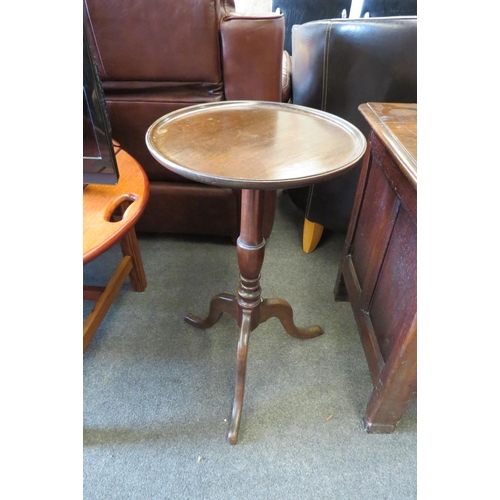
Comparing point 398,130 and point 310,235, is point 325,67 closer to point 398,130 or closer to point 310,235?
point 398,130

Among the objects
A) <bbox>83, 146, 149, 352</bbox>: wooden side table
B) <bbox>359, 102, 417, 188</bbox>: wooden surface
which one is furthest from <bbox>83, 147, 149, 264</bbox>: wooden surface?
<bbox>359, 102, 417, 188</bbox>: wooden surface

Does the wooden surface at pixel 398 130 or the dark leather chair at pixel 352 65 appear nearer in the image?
the wooden surface at pixel 398 130

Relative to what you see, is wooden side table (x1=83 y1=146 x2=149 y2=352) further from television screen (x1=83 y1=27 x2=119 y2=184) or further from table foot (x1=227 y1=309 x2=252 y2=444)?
table foot (x1=227 y1=309 x2=252 y2=444)

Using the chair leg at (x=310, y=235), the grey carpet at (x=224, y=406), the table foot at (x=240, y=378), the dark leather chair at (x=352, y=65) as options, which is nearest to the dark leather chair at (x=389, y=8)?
the dark leather chair at (x=352, y=65)

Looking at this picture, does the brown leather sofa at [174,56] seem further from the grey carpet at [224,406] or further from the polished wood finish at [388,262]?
the grey carpet at [224,406]

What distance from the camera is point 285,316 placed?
115 cm

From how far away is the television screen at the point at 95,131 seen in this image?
75 centimetres

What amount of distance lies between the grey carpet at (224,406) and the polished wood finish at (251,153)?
0.10m

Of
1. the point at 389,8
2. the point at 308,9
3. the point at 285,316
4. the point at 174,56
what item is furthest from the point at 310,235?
the point at 308,9

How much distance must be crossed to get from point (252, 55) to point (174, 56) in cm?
25

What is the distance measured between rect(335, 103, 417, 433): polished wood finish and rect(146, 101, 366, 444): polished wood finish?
13 cm

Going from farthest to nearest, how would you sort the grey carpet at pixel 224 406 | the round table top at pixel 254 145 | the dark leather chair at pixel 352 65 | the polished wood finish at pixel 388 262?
the dark leather chair at pixel 352 65, the grey carpet at pixel 224 406, the polished wood finish at pixel 388 262, the round table top at pixel 254 145

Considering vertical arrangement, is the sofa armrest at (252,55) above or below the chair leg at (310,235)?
above
